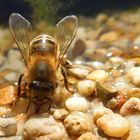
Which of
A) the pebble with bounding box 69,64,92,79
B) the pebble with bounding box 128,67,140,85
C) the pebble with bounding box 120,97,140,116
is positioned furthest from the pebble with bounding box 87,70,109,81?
the pebble with bounding box 120,97,140,116

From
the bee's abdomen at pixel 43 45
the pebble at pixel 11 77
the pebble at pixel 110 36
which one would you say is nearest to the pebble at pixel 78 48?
the pebble at pixel 110 36

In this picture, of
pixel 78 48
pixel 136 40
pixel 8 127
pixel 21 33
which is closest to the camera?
pixel 8 127

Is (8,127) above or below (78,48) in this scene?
below

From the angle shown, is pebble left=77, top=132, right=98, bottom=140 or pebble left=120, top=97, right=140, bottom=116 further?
pebble left=120, top=97, right=140, bottom=116

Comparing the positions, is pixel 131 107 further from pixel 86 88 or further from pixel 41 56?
pixel 41 56

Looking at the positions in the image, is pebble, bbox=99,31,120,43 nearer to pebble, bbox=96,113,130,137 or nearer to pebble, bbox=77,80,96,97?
pebble, bbox=77,80,96,97

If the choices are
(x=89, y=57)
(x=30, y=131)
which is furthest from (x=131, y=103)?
(x=89, y=57)

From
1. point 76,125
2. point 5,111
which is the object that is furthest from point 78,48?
point 76,125
